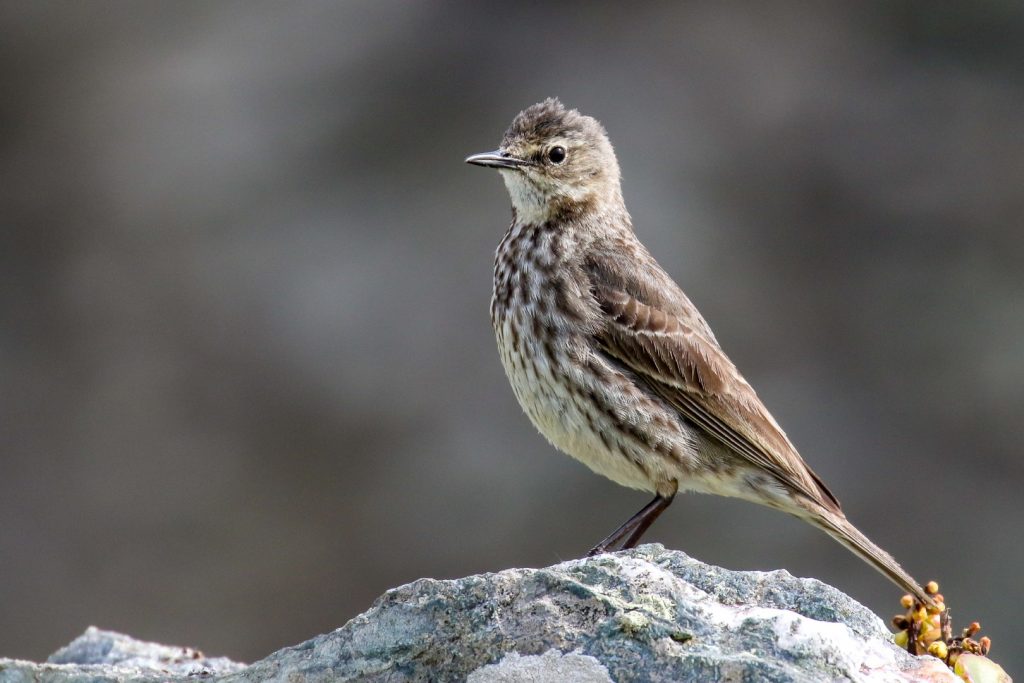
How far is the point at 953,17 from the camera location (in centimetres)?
1327

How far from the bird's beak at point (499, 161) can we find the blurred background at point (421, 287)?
14.6 ft

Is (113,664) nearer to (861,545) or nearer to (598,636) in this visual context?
(598,636)

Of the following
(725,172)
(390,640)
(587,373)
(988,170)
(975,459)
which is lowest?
(390,640)

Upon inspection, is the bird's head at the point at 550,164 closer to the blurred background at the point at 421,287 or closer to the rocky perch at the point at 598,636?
the rocky perch at the point at 598,636

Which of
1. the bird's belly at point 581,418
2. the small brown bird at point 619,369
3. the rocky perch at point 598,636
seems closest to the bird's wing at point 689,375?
the small brown bird at point 619,369

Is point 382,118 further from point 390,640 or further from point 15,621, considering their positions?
point 390,640

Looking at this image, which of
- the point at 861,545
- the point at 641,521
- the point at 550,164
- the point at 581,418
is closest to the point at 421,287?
the point at 550,164

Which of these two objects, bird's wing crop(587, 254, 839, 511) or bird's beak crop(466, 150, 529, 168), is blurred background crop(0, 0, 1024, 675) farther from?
bird's beak crop(466, 150, 529, 168)

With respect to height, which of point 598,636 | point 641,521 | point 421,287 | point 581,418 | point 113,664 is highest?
point 421,287

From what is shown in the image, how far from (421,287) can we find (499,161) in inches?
218

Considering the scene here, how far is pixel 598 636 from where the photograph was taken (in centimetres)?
372

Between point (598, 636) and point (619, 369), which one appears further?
point (619, 369)

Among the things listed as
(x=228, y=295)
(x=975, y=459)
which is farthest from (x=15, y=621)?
(x=975, y=459)

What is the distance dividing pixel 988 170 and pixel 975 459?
296 cm
